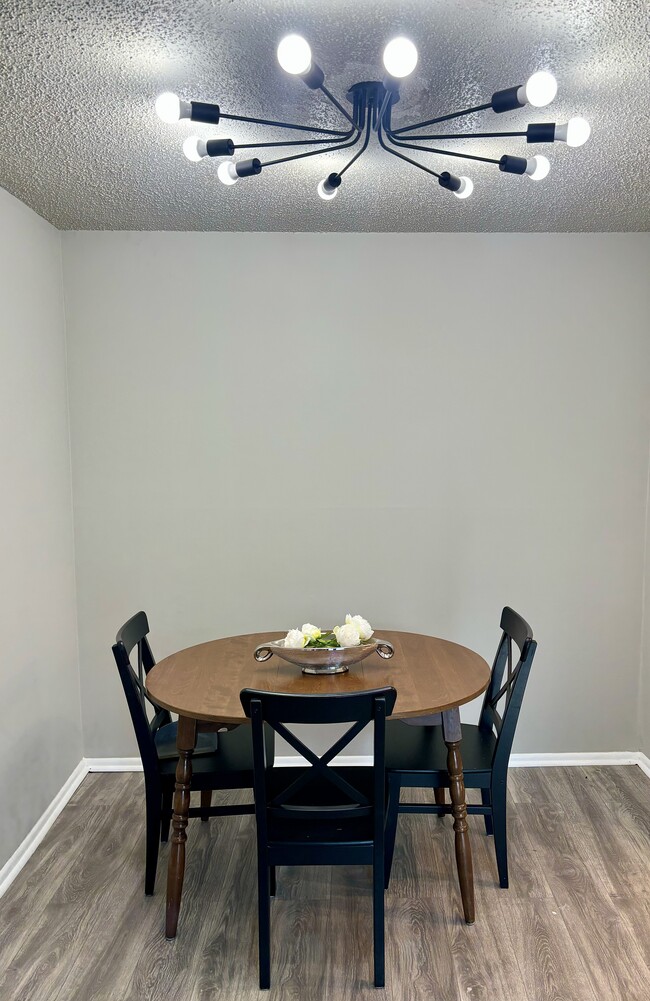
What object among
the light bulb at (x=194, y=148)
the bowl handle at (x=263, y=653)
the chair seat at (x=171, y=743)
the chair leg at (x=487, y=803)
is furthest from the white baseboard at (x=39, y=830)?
the light bulb at (x=194, y=148)

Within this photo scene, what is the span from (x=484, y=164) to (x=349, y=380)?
1147 mm

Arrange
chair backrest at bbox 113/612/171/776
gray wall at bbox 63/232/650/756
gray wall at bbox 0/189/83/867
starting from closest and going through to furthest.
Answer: chair backrest at bbox 113/612/171/776 < gray wall at bbox 0/189/83/867 < gray wall at bbox 63/232/650/756

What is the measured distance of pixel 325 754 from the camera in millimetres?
1953

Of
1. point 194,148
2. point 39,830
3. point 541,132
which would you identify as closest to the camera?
point 541,132

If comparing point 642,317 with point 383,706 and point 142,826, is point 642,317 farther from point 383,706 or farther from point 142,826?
point 142,826

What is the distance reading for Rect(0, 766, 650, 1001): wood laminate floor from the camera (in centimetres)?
206

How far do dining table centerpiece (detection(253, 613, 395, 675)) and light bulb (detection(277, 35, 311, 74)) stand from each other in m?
1.63

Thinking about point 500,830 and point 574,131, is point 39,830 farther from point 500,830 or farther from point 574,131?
point 574,131

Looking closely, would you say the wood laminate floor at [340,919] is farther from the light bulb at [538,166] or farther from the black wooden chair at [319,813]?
the light bulb at [538,166]

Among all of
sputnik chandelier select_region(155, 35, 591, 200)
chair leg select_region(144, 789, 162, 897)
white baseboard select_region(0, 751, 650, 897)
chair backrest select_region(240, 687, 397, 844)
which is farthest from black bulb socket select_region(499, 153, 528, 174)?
white baseboard select_region(0, 751, 650, 897)

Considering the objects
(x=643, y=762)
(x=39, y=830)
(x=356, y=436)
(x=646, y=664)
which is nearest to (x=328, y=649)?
(x=356, y=436)

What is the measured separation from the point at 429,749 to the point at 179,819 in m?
0.87

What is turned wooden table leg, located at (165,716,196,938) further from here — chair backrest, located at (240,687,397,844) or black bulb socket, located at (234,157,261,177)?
black bulb socket, located at (234,157,261,177)

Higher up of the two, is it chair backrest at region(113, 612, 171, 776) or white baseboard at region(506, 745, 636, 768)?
chair backrest at region(113, 612, 171, 776)
